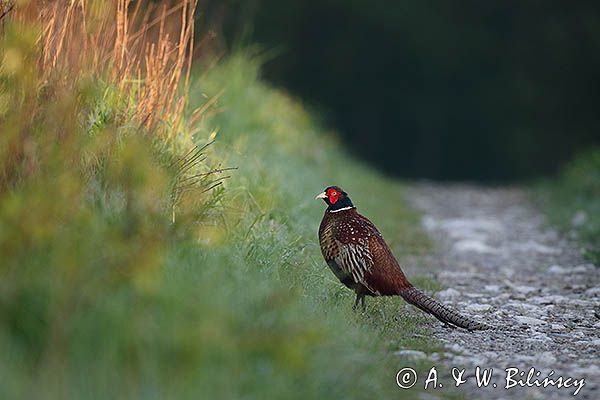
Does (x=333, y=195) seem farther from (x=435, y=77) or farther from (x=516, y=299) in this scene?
(x=435, y=77)

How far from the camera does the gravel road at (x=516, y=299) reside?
404cm

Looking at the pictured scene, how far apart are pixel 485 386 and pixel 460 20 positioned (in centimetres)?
1640

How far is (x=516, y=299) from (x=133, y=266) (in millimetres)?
3178

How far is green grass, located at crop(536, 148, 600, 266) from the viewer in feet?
28.0

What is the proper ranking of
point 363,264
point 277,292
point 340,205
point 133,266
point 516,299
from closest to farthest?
point 133,266
point 277,292
point 363,264
point 340,205
point 516,299

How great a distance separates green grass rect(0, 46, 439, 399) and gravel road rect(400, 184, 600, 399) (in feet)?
1.03

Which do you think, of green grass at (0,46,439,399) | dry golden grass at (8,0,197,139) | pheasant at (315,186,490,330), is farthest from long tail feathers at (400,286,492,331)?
dry golden grass at (8,0,197,139)

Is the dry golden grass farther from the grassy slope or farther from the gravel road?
the gravel road

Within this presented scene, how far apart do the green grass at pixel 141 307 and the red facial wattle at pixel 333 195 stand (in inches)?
23.8

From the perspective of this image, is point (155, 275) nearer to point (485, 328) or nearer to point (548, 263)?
point (485, 328)

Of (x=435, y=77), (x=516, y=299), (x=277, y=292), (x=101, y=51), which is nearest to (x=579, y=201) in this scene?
(x=516, y=299)

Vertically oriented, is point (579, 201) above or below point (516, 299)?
above

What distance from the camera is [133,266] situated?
3.45 m

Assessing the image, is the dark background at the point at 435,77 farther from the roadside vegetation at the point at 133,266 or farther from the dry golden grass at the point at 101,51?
the roadside vegetation at the point at 133,266
